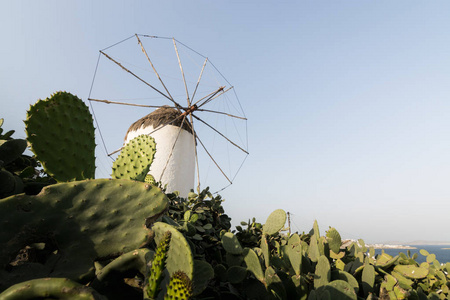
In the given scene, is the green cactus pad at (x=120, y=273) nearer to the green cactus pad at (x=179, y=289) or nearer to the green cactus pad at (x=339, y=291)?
the green cactus pad at (x=179, y=289)

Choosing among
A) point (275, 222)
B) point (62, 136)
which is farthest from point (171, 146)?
point (275, 222)

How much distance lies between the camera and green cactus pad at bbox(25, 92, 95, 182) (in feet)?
5.87

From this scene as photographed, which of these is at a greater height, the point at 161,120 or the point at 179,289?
the point at 161,120

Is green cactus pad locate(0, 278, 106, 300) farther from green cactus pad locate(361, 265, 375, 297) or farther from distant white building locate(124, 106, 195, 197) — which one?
distant white building locate(124, 106, 195, 197)

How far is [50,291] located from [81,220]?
1.48 feet

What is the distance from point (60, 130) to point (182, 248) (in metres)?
1.41

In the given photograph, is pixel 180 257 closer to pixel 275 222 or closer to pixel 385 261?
pixel 275 222

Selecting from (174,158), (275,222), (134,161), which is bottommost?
(275,222)

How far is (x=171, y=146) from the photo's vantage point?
12117 mm

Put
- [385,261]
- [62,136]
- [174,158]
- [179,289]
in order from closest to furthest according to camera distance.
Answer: [179,289] < [385,261] < [62,136] < [174,158]

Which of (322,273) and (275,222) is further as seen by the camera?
(275,222)

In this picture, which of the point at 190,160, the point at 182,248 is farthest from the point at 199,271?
the point at 190,160

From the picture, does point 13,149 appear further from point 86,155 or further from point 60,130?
point 86,155

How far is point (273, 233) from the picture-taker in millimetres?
1923
